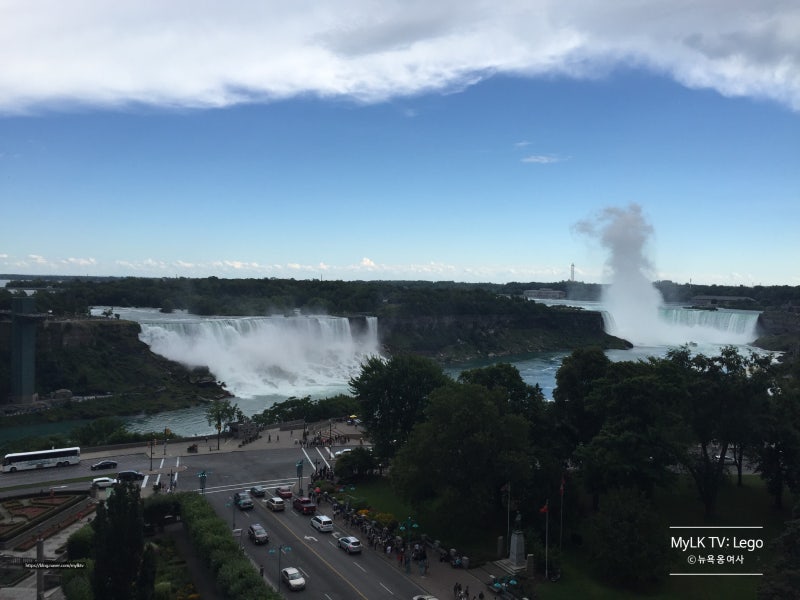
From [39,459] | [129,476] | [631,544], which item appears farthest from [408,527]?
[39,459]

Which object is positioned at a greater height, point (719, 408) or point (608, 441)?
point (719, 408)

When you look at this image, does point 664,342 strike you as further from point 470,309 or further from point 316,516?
point 316,516

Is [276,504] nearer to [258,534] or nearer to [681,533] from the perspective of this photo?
[258,534]

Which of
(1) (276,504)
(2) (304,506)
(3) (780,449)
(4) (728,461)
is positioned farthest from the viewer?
(4) (728,461)

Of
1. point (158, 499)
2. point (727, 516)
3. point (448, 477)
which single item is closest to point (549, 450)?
point (448, 477)

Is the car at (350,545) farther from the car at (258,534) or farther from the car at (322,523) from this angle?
the car at (258,534)
